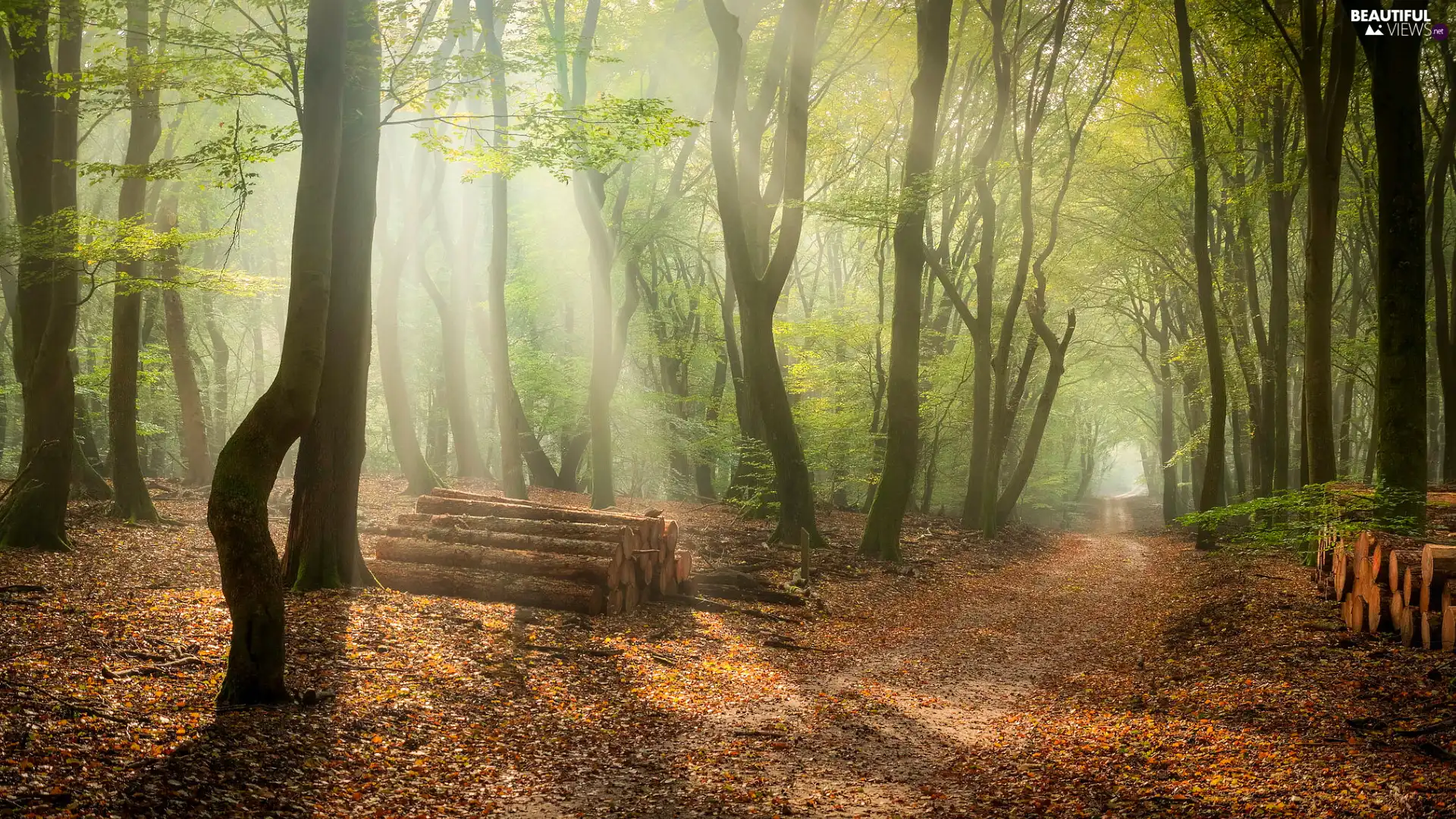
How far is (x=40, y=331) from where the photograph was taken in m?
10.6

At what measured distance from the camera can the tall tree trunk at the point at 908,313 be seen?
14414 millimetres

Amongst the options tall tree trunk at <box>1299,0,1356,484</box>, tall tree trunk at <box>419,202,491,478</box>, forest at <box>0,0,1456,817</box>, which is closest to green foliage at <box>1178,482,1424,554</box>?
forest at <box>0,0,1456,817</box>

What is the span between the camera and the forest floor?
462cm

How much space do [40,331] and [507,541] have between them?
6.22m

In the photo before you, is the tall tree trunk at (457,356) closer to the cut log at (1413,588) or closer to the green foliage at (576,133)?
the green foliage at (576,133)

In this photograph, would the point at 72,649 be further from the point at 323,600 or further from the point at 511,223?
the point at 511,223

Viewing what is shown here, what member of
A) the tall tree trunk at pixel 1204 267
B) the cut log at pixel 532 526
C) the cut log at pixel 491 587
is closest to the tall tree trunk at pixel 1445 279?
the tall tree trunk at pixel 1204 267

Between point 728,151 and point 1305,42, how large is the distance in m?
8.02

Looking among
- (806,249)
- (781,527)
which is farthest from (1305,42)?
(806,249)

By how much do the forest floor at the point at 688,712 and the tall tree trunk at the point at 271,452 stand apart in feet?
1.34

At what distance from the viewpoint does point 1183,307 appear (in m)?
29.1

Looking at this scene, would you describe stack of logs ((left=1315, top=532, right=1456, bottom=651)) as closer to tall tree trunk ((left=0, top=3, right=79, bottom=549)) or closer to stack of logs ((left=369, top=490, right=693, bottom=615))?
stack of logs ((left=369, top=490, right=693, bottom=615))

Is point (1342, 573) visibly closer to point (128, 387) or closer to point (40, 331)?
point (40, 331)

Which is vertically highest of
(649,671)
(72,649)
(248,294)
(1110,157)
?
(1110,157)
